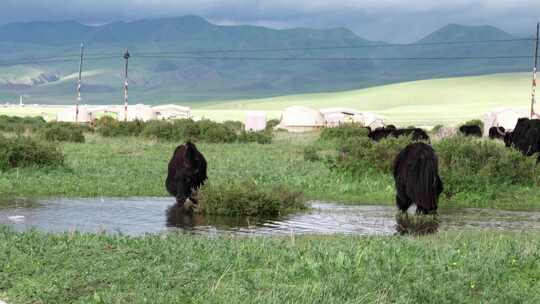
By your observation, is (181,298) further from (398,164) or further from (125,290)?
(398,164)

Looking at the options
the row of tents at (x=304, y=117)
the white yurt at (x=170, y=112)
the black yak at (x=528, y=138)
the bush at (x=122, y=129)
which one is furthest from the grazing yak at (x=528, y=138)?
the white yurt at (x=170, y=112)

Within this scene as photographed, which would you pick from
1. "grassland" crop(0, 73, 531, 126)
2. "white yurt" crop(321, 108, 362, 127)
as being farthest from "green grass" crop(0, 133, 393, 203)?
"grassland" crop(0, 73, 531, 126)

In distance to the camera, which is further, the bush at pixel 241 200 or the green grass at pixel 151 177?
the green grass at pixel 151 177

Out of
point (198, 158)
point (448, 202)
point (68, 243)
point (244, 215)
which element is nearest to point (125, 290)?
point (68, 243)

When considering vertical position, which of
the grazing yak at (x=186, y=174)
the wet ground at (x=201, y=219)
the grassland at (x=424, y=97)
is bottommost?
the wet ground at (x=201, y=219)

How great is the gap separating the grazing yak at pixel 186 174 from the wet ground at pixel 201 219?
0.92 ft

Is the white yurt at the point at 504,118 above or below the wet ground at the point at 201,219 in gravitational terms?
above

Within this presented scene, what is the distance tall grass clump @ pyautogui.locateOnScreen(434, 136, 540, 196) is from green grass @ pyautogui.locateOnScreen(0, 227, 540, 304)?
8392 millimetres

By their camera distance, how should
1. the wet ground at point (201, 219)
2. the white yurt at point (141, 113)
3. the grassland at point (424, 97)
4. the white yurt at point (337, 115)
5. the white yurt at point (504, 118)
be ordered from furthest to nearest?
the grassland at point (424, 97) → the white yurt at point (141, 113) → the white yurt at point (337, 115) → the white yurt at point (504, 118) → the wet ground at point (201, 219)

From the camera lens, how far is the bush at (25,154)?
21.0m

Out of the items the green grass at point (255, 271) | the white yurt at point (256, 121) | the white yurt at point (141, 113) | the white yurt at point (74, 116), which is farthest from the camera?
the white yurt at point (141, 113)

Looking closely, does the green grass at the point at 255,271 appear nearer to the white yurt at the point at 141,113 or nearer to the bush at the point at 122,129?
the bush at the point at 122,129

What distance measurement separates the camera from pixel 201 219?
1515 cm

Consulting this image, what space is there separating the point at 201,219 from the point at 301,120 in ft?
162
